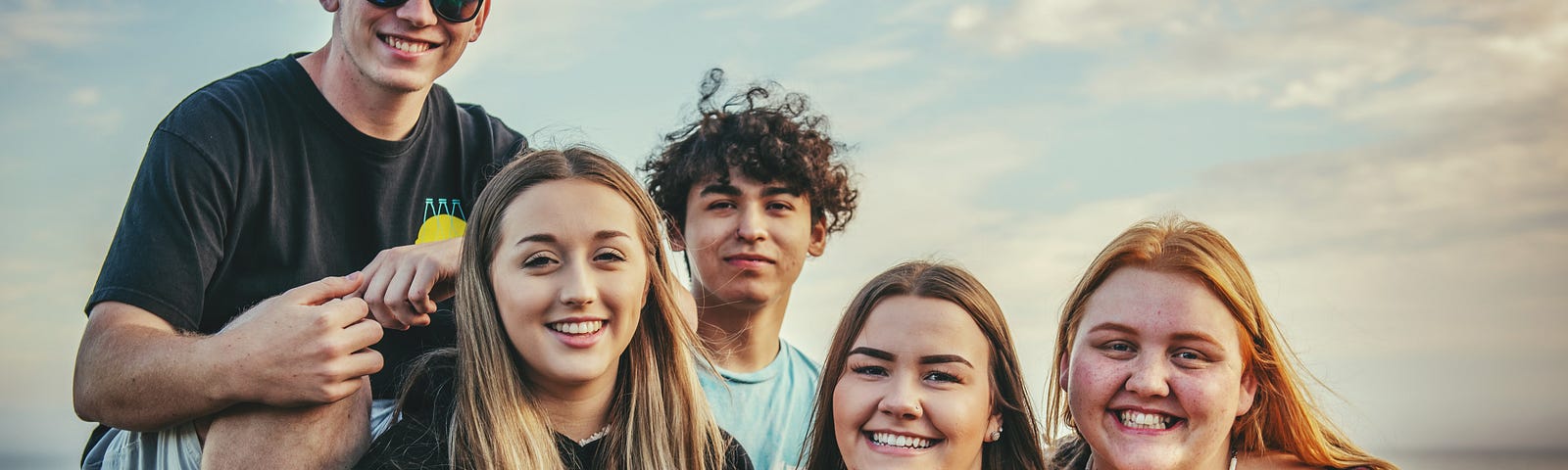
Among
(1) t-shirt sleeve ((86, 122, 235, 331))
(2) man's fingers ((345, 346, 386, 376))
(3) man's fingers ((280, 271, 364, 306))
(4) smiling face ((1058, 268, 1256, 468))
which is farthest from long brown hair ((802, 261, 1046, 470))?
(1) t-shirt sleeve ((86, 122, 235, 331))

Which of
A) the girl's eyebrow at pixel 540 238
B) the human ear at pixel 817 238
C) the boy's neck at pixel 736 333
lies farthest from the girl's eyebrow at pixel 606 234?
the human ear at pixel 817 238

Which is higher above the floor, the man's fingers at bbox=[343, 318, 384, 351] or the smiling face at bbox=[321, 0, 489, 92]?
the smiling face at bbox=[321, 0, 489, 92]

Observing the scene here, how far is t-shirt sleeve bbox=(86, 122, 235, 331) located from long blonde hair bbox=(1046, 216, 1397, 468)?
316cm

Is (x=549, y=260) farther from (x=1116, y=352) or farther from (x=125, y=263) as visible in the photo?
(x=1116, y=352)

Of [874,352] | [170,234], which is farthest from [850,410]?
[170,234]

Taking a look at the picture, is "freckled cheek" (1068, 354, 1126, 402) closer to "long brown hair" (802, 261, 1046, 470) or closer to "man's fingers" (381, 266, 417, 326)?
"long brown hair" (802, 261, 1046, 470)

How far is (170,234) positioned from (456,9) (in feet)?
4.58

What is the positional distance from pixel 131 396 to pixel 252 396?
0.61 meters

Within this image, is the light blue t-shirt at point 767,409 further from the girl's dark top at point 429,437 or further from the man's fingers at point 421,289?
the man's fingers at point 421,289

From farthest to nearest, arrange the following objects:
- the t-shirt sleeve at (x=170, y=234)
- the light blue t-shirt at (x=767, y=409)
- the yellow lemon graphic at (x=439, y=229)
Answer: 1. the light blue t-shirt at (x=767, y=409)
2. the yellow lemon graphic at (x=439, y=229)
3. the t-shirt sleeve at (x=170, y=234)

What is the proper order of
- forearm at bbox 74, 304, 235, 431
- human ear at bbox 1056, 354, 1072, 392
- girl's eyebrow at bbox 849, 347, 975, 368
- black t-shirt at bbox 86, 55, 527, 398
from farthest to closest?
1. human ear at bbox 1056, 354, 1072, 392
2. black t-shirt at bbox 86, 55, 527, 398
3. girl's eyebrow at bbox 849, 347, 975, 368
4. forearm at bbox 74, 304, 235, 431

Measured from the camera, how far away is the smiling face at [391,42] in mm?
5184

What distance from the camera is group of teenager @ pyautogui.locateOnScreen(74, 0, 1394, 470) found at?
4117mm

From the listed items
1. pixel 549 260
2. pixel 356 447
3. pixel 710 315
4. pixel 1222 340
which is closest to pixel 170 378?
pixel 356 447
